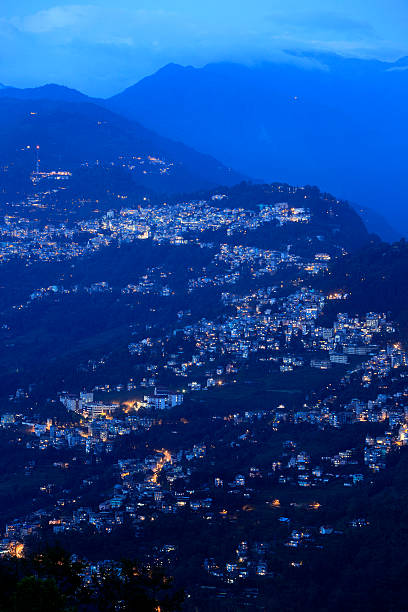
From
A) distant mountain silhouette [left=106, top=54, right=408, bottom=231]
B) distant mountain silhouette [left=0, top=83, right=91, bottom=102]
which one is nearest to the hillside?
distant mountain silhouette [left=106, top=54, right=408, bottom=231]

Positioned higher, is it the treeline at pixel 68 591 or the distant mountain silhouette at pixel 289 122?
the distant mountain silhouette at pixel 289 122

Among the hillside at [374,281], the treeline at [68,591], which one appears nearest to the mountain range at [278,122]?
the hillside at [374,281]

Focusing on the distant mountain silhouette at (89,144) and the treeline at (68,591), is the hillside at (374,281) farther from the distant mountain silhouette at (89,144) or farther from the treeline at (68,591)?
the distant mountain silhouette at (89,144)

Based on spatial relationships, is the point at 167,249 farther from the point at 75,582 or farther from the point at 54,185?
the point at 75,582

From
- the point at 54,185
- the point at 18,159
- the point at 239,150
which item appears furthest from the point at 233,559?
the point at 239,150

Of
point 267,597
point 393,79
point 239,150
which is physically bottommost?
point 267,597
